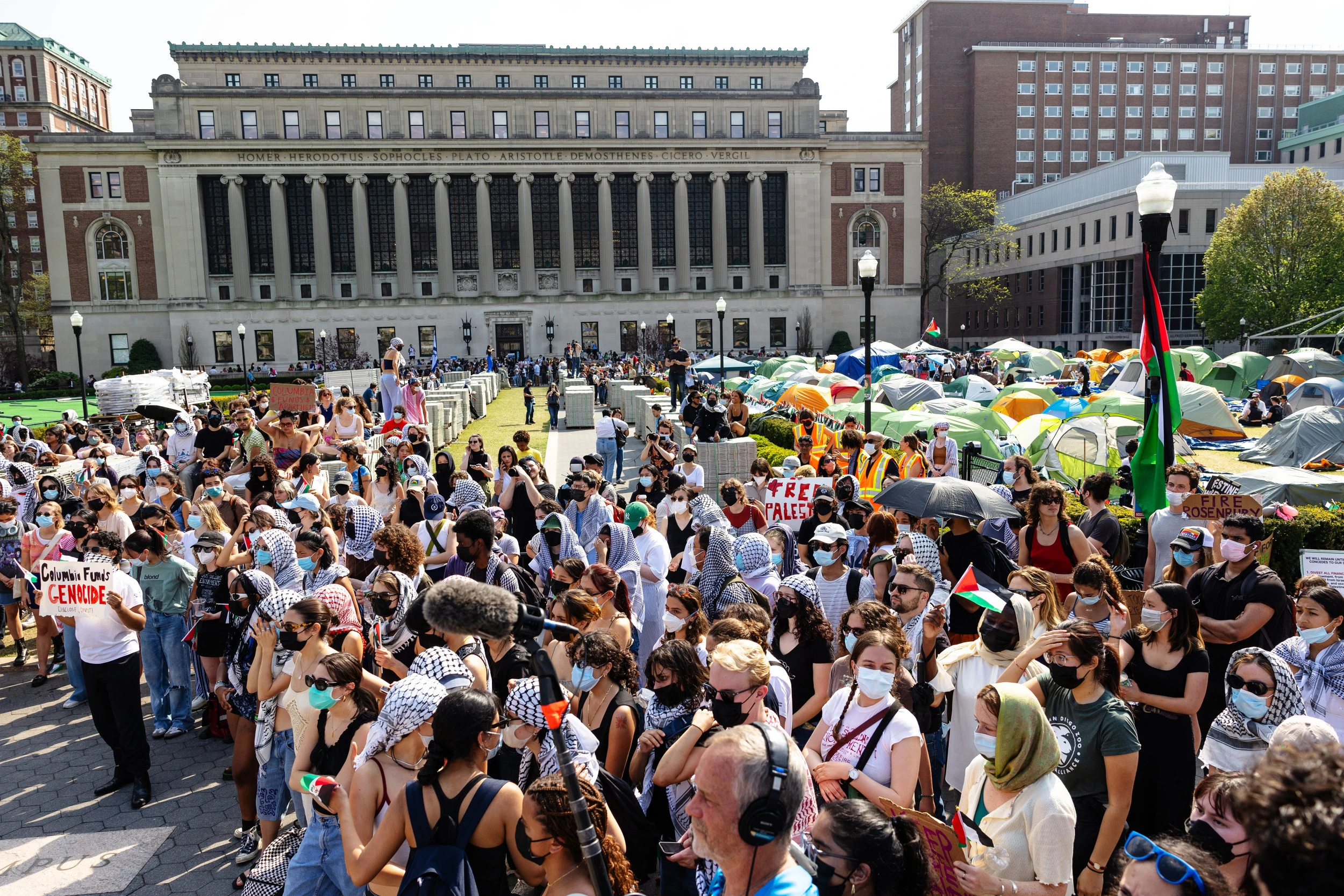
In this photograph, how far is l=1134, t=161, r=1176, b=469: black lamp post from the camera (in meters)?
8.96

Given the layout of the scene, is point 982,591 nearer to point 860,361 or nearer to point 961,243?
point 860,361

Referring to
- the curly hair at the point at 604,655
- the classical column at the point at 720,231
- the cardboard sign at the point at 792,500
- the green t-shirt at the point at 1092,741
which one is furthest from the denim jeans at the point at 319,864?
the classical column at the point at 720,231

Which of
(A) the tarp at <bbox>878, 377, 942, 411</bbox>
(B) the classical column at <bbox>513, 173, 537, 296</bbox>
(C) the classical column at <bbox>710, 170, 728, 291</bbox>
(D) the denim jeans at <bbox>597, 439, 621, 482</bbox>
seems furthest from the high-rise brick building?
(D) the denim jeans at <bbox>597, 439, 621, 482</bbox>

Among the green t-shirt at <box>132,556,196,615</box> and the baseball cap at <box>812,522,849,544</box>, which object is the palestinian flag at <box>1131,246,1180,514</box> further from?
the green t-shirt at <box>132,556,196,615</box>

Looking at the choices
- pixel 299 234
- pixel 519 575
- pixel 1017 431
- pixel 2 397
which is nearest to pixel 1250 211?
pixel 1017 431

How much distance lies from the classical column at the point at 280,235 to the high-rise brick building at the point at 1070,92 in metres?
63.9

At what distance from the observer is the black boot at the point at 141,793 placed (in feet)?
24.1

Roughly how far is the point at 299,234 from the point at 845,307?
4915 cm

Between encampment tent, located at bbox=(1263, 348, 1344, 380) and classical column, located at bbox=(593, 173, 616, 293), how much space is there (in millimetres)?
53213

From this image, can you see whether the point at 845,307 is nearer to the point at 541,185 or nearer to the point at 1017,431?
the point at 541,185

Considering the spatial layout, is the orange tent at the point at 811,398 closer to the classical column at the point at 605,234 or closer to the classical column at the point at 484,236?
the classical column at the point at 605,234

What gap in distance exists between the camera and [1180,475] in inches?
331

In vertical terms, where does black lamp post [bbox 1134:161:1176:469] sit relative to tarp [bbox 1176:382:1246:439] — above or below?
above

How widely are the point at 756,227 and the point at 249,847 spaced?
78797 millimetres
